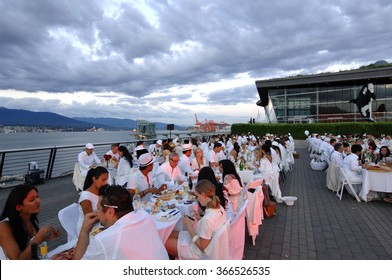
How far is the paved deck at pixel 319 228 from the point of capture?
4.19m

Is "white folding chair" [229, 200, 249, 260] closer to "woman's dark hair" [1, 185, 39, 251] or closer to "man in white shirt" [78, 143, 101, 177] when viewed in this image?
"woman's dark hair" [1, 185, 39, 251]

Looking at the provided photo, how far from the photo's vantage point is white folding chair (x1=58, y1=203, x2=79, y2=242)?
3075 millimetres

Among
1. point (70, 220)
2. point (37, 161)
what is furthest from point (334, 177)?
point (37, 161)

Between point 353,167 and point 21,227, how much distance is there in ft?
24.8

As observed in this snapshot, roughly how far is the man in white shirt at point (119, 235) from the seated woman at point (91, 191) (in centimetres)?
98

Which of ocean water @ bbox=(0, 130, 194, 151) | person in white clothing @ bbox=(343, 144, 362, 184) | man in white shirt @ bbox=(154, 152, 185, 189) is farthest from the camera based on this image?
ocean water @ bbox=(0, 130, 194, 151)

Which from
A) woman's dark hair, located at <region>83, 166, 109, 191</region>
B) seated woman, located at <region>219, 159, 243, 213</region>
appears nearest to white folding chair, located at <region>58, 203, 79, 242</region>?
woman's dark hair, located at <region>83, 166, 109, 191</region>

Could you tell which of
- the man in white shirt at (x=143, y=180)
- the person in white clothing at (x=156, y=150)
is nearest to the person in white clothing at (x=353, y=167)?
the man in white shirt at (x=143, y=180)

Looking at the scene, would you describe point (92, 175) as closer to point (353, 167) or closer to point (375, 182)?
point (353, 167)

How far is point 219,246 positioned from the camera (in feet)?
8.94

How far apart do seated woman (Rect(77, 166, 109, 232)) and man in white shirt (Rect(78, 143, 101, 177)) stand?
4.84 metres

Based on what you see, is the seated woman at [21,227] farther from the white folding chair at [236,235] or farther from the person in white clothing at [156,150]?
the person in white clothing at [156,150]

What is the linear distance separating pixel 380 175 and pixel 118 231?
7211 mm

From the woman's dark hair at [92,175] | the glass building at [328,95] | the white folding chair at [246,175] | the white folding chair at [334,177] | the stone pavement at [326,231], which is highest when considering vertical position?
the glass building at [328,95]
